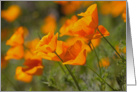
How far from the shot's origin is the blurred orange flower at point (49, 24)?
9.56 ft

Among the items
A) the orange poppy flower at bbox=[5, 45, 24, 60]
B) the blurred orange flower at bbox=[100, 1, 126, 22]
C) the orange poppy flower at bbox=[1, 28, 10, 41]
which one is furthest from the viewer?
the orange poppy flower at bbox=[1, 28, 10, 41]

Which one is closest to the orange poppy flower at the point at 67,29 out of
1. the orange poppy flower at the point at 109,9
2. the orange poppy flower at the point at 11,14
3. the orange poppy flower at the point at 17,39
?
the orange poppy flower at the point at 17,39

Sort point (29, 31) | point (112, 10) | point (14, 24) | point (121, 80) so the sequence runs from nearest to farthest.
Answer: point (121, 80), point (112, 10), point (14, 24), point (29, 31)

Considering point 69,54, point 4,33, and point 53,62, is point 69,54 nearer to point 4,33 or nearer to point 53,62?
point 53,62

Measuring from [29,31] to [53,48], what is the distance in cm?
198

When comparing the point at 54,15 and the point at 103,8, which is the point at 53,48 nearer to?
the point at 103,8

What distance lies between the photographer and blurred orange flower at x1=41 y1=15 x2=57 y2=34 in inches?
115

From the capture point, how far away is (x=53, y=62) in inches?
88.4

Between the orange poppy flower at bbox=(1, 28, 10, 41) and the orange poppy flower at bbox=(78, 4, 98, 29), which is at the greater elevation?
the orange poppy flower at bbox=(78, 4, 98, 29)

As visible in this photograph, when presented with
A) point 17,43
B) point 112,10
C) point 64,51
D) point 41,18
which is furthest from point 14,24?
point 64,51

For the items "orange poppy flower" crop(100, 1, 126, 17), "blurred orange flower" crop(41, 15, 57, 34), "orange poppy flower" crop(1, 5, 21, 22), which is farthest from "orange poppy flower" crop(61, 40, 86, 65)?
"blurred orange flower" crop(41, 15, 57, 34)

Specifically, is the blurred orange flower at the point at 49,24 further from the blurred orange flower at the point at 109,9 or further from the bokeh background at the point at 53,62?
the blurred orange flower at the point at 109,9

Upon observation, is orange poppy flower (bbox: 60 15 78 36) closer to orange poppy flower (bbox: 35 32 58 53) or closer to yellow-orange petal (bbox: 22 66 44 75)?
orange poppy flower (bbox: 35 32 58 53)

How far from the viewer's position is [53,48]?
120 centimetres
